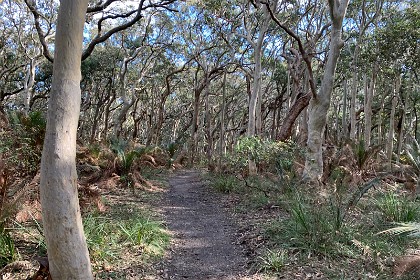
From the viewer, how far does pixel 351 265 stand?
4.44m

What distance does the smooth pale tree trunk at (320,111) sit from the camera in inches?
346

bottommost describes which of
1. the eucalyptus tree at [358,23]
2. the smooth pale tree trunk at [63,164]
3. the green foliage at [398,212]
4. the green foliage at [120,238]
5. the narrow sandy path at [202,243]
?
the narrow sandy path at [202,243]

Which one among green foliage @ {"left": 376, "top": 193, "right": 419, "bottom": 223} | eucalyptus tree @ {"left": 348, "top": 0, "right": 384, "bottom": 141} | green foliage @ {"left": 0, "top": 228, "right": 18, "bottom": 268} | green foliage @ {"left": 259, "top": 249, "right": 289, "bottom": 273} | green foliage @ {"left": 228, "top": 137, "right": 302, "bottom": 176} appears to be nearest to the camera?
green foliage @ {"left": 0, "top": 228, "right": 18, "bottom": 268}

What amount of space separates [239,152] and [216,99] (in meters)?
24.5

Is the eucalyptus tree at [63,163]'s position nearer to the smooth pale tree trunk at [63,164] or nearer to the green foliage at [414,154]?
the smooth pale tree trunk at [63,164]

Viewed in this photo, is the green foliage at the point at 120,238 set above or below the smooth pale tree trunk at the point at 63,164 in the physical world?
below

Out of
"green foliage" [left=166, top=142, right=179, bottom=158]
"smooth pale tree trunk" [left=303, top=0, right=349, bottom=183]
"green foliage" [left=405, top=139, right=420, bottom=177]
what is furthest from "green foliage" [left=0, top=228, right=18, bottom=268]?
"green foliage" [left=166, top=142, right=179, bottom=158]

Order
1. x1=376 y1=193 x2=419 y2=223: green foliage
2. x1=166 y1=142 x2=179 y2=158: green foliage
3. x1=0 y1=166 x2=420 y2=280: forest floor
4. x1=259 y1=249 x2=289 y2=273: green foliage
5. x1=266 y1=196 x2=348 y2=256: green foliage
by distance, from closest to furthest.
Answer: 1. x1=0 y1=166 x2=420 y2=280: forest floor
2. x1=259 y1=249 x2=289 y2=273: green foliage
3. x1=266 y1=196 x2=348 y2=256: green foliage
4. x1=376 y1=193 x2=419 y2=223: green foliage
5. x1=166 y1=142 x2=179 y2=158: green foliage

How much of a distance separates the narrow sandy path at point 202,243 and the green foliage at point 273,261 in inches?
10.4

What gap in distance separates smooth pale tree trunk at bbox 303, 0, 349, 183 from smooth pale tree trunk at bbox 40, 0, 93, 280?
24.2 ft

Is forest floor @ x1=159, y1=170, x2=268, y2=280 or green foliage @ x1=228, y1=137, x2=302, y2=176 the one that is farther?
green foliage @ x1=228, y1=137, x2=302, y2=176

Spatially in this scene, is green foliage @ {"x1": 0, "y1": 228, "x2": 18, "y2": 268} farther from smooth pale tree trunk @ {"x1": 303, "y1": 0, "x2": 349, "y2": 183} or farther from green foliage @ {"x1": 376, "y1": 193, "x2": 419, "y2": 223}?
smooth pale tree trunk @ {"x1": 303, "y1": 0, "x2": 349, "y2": 183}

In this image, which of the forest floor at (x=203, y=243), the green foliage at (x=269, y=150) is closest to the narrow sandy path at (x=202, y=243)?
the forest floor at (x=203, y=243)

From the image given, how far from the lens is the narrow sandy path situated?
14.8 ft
